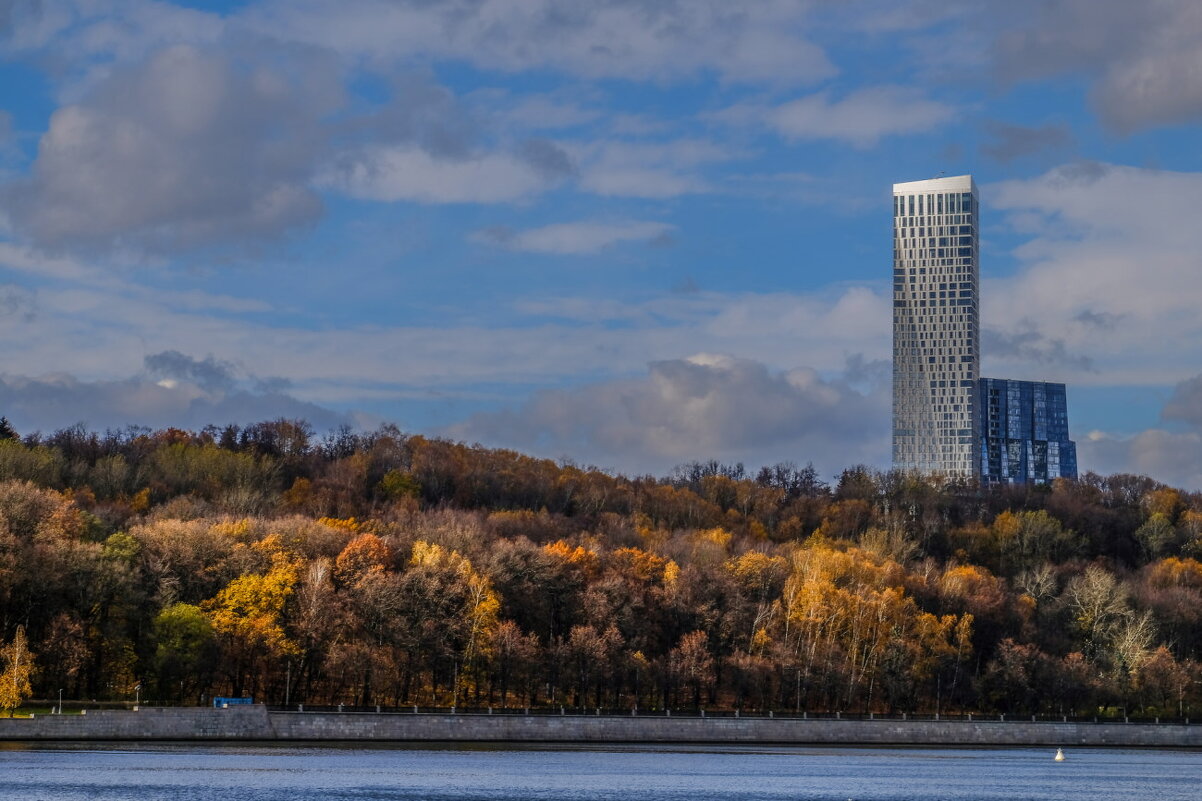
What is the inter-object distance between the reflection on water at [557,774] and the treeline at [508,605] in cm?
1002

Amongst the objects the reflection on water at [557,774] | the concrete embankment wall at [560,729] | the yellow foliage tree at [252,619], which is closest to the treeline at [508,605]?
the yellow foliage tree at [252,619]

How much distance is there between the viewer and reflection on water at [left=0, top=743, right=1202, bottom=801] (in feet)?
232

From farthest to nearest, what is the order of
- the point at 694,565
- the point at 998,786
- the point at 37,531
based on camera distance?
the point at 694,565 < the point at 37,531 < the point at 998,786

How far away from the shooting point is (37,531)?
104750 millimetres

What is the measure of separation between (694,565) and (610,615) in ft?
45.8

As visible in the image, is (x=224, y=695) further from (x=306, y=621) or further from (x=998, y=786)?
(x=998, y=786)

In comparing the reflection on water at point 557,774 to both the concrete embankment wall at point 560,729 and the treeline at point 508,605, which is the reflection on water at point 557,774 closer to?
the concrete embankment wall at point 560,729

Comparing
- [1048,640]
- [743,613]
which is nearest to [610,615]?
[743,613]

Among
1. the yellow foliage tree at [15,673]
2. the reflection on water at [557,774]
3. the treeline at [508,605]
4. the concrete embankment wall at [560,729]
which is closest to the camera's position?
the reflection on water at [557,774]

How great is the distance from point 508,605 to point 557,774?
35641mm

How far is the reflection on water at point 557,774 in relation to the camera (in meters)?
70.6

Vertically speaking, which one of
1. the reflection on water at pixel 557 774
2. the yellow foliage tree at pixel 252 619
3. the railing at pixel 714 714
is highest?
the yellow foliage tree at pixel 252 619

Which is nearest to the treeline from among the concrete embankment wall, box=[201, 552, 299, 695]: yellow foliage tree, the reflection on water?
box=[201, 552, 299, 695]: yellow foliage tree

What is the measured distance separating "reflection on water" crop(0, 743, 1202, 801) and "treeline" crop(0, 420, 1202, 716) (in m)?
10.0
